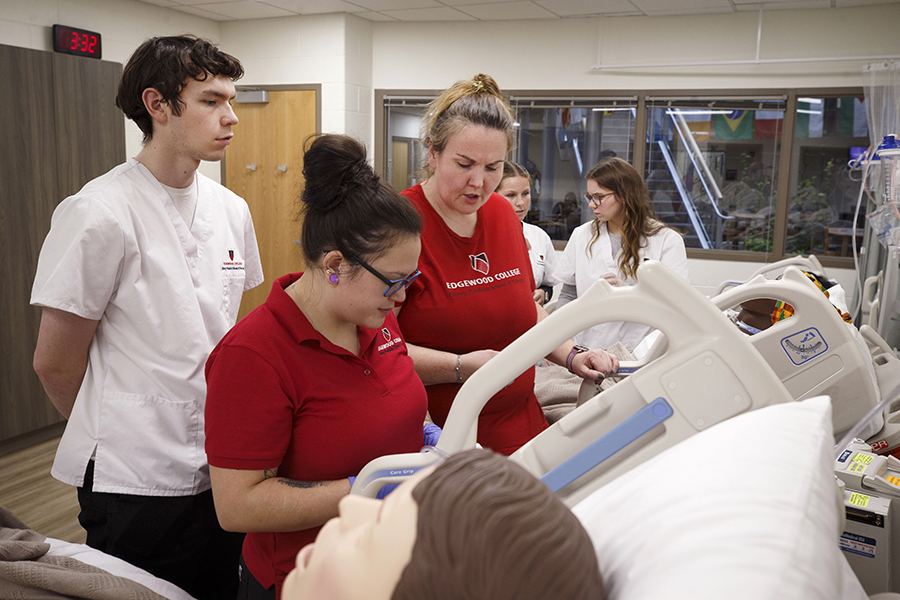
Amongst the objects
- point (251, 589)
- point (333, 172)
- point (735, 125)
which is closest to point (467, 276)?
point (333, 172)

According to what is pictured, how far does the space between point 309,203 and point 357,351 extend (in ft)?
0.87

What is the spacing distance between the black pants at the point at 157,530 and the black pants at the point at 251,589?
1.26ft

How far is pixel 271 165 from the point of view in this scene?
524 cm

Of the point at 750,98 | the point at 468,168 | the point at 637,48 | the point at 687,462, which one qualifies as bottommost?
the point at 687,462

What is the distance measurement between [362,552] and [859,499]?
3.06ft

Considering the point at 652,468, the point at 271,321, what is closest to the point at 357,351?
the point at 271,321

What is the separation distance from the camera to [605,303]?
81cm

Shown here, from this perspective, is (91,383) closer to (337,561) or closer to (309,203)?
(309,203)

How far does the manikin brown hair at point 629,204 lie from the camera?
9.59 ft

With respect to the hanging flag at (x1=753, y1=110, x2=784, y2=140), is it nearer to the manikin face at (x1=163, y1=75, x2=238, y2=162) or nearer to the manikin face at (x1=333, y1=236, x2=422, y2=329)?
the manikin face at (x1=163, y1=75, x2=238, y2=162)

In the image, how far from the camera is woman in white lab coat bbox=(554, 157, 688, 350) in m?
2.87

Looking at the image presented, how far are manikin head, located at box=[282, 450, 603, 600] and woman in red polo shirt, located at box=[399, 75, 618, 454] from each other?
34.7 inches

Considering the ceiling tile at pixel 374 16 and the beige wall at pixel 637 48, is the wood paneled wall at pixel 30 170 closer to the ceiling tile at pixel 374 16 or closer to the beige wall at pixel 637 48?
the ceiling tile at pixel 374 16

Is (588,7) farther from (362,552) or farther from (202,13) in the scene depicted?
(362,552)
